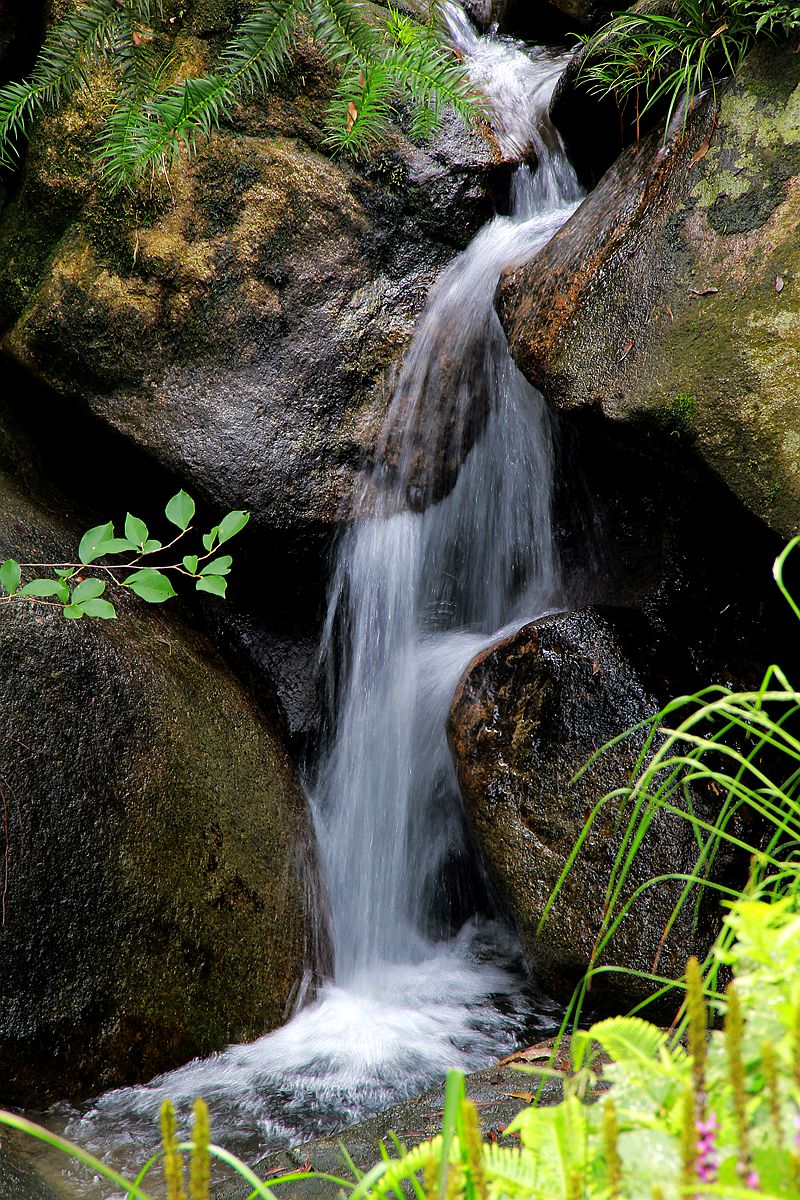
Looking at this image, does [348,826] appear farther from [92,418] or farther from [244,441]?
[92,418]

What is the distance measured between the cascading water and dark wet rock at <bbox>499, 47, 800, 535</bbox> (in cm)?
74

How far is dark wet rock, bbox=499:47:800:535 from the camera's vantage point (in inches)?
111

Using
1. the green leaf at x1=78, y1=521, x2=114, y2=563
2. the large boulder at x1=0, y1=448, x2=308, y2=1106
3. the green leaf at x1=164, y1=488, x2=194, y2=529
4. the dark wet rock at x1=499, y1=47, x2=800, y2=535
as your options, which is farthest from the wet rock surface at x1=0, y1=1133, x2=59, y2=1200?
the dark wet rock at x1=499, y1=47, x2=800, y2=535

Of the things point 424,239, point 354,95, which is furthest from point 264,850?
point 424,239

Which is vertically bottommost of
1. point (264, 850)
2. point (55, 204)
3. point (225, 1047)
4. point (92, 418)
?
point (225, 1047)

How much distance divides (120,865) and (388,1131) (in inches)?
47.6

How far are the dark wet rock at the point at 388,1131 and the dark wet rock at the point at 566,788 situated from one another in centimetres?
69

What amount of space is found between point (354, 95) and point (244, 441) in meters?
1.68

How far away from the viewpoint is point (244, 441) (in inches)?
157

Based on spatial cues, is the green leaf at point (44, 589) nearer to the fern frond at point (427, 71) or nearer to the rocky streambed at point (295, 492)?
the rocky streambed at point (295, 492)

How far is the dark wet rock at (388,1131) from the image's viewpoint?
2.14 m

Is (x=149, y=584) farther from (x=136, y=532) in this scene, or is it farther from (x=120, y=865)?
(x=120, y=865)

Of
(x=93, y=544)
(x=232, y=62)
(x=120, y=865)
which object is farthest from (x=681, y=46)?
(x=120, y=865)

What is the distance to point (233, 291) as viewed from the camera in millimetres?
4070
